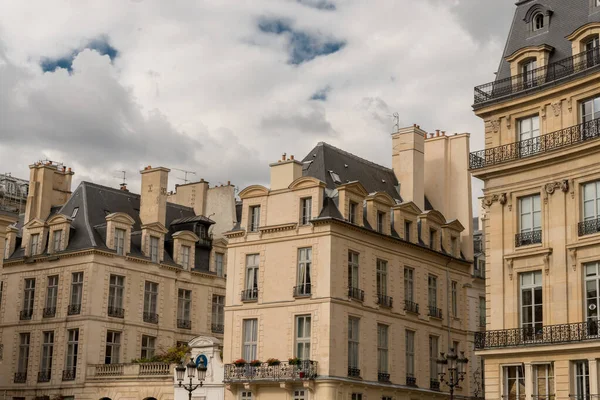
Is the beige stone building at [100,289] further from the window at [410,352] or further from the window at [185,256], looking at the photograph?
the window at [410,352]

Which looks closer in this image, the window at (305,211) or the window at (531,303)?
the window at (531,303)

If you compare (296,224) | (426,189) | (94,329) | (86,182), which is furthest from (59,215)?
(426,189)

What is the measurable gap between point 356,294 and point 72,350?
44.1 feet

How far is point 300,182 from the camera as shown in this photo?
3878cm

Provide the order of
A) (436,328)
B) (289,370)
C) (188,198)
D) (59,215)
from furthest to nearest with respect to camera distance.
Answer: (188,198) < (59,215) < (436,328) < (289,370)

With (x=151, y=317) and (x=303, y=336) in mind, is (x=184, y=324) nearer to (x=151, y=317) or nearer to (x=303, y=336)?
(x=151, y=317)

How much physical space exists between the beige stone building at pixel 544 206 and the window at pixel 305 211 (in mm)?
8706

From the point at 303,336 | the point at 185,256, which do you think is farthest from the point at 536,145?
the point at 185,256

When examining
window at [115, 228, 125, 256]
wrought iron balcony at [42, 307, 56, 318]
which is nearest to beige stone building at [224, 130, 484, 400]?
window at [115, 228, 125, 256]

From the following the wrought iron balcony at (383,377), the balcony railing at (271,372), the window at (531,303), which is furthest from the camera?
the wrought iron balcony at (383,377)

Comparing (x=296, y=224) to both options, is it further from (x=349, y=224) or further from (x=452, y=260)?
(x=452, y=260)

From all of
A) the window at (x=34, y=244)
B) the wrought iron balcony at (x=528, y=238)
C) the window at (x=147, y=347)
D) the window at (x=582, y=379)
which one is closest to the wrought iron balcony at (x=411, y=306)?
the wrought iron balcony at (x=528, y=238)

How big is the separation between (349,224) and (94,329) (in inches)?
501

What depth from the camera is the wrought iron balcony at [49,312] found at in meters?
44.9
